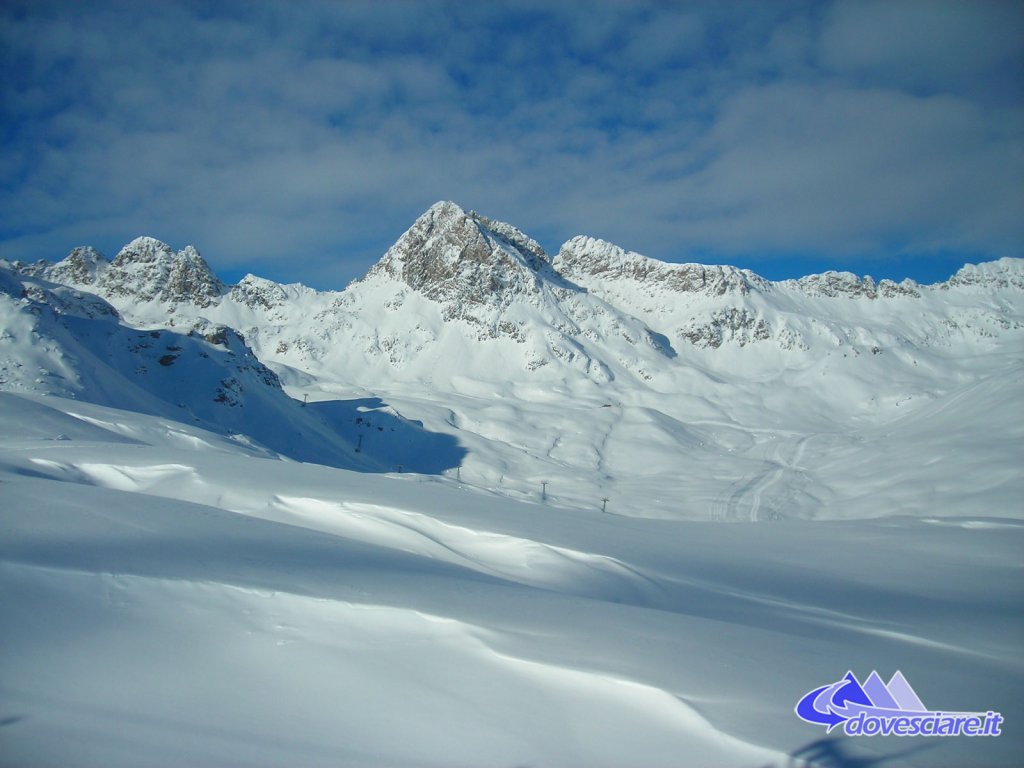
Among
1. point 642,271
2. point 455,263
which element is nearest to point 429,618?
point 455,263

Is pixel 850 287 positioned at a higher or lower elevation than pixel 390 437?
higher

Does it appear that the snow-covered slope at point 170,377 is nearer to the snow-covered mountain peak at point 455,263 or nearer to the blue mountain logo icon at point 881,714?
the blue mountain logo icon at point 881,714

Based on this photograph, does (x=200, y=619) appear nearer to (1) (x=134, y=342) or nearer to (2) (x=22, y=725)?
(2) (x=22, y=725)

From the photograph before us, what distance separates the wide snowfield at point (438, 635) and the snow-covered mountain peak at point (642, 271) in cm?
16817

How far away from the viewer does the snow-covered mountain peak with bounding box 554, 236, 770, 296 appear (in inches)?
6624

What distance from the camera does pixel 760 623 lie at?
549cm

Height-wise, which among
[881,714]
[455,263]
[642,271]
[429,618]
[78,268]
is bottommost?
[881,714]

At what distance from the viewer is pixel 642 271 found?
179 metres

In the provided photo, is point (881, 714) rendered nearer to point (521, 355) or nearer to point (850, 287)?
point (521, 355)

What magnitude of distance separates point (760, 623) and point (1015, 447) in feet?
130

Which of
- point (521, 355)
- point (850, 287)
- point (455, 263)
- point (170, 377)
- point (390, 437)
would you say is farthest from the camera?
point (850, 287)

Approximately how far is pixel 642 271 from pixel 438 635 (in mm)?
182543

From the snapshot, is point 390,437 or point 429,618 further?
point 390,437

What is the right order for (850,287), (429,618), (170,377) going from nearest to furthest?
(429,618), (170,377), (850,287)
